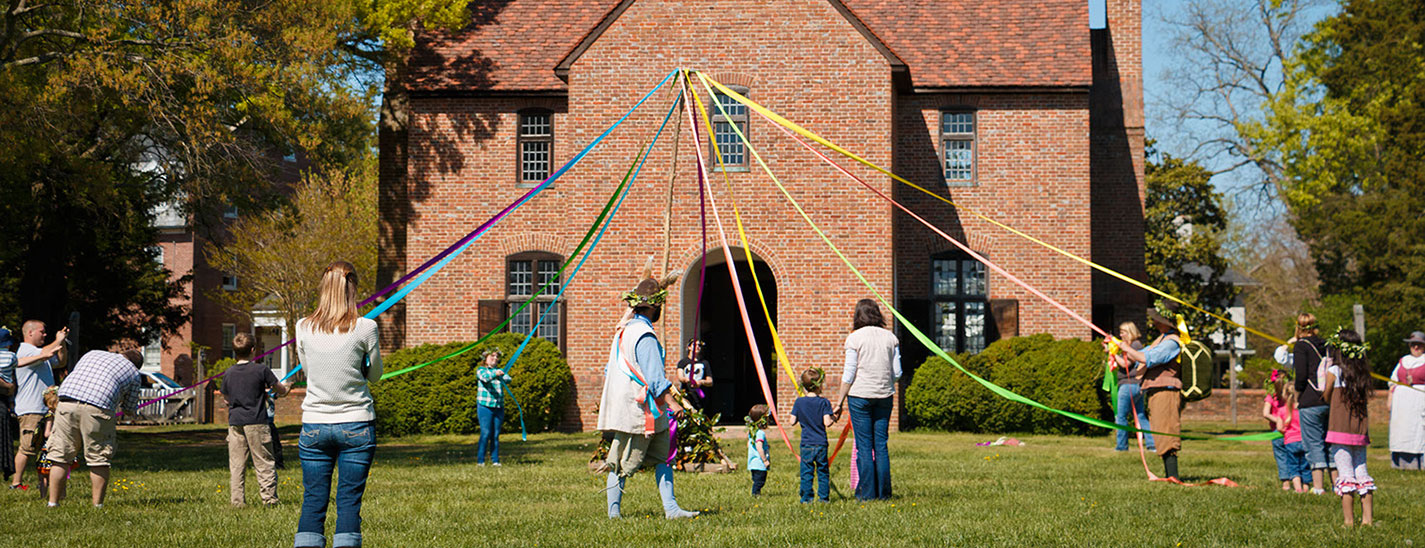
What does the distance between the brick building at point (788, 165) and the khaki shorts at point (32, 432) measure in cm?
1102

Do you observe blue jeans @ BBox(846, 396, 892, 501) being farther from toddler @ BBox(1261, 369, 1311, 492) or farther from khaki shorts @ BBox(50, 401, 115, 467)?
khaki shorts @ BBox(50, 401, 115, 467)

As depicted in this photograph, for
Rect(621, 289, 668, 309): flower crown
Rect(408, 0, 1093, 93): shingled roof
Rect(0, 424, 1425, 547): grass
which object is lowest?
Rect(0, 424, 1425, 547): grass

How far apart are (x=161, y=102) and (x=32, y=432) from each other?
710cm

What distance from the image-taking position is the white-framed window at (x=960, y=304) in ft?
80.8

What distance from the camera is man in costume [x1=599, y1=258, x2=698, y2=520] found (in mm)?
8789

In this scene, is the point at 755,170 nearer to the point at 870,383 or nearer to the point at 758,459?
the point at 758,459

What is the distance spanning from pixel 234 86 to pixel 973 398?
43.1 ft

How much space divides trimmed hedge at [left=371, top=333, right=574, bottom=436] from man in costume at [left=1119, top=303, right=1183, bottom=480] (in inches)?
474

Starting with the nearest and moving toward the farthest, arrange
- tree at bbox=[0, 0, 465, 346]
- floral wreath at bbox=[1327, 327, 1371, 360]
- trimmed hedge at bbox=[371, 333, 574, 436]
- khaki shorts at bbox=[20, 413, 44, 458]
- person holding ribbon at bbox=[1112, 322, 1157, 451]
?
1. floral wreath at bbox=[1327, 327, 1371, 360]
2. khaki shorts at bbox=[20, 413, 44, 458]
3. tree at bbox=[0, 0, 465, 346]
4. person holding ribbon at bbox=[1112, 322, 1157, 451]
5. trimmed hedge at bbox=[371, 333, 574, 436]

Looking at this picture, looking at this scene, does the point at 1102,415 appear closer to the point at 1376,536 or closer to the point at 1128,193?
the point at 1128,193

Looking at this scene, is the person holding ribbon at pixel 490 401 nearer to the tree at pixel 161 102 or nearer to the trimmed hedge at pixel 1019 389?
the tree at pixel 161 102

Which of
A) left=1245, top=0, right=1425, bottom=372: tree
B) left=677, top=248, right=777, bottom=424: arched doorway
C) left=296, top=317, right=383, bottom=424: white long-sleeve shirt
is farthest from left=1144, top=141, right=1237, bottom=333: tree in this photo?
left=296, top=317, right=383, bottom=424: white long-sleeve shirt

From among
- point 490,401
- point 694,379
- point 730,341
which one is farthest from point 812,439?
point 730,341

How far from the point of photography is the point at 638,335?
29.1 ft
